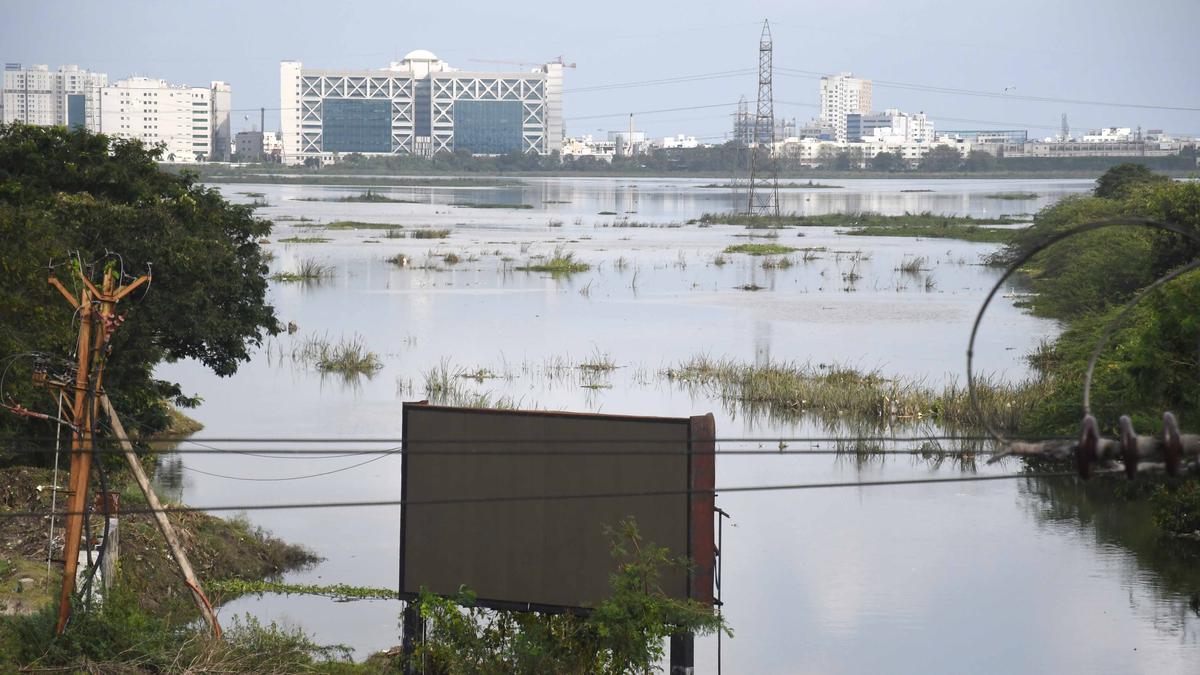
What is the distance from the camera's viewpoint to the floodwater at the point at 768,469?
20422 mm

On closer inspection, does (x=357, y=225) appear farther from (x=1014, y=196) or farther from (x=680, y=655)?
(x=680, y=655)

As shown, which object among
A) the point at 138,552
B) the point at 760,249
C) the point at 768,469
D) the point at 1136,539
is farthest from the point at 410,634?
the point at 760,249

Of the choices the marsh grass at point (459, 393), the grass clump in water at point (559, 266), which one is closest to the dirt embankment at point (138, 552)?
the marsh grass at point (459, 393)

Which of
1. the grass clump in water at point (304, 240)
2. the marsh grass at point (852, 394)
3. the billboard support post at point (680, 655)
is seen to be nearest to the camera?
the billboard support post at point (680, 655)

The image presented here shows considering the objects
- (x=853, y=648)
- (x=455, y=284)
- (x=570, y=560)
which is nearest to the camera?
(x=570, y=560)

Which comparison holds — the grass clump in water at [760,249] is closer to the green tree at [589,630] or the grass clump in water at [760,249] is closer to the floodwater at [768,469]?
the floodwater at [768,469]

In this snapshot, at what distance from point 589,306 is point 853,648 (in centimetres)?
3567

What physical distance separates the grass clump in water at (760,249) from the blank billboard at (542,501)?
2494 inches

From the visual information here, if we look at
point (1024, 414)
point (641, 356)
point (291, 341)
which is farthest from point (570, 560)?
point (291, 341)

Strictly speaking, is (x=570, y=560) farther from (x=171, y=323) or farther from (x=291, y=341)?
(x=291, y=341)

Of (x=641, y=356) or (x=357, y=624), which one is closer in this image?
(x=357, y=624)

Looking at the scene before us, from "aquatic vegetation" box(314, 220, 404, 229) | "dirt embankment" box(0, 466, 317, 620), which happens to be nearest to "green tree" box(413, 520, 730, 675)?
"dirt embankment" box(0, 466, 317, 620)

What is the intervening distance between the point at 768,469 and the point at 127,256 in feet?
46.1

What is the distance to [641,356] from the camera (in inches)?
1638
